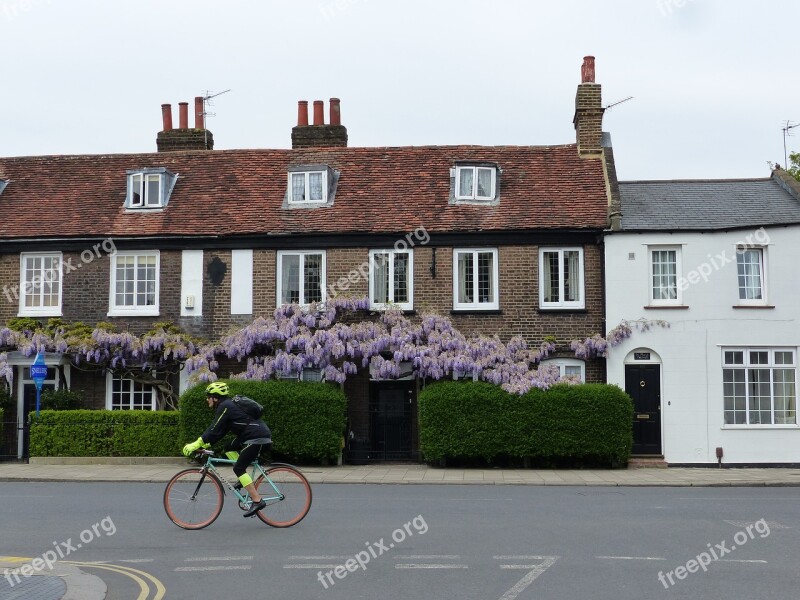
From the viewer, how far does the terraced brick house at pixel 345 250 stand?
24422 mm

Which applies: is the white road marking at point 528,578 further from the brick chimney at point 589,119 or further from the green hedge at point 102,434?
the brick chimney at point 589,119

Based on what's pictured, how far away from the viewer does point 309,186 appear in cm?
2619

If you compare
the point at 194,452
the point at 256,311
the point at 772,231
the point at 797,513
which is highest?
the point at 772,231

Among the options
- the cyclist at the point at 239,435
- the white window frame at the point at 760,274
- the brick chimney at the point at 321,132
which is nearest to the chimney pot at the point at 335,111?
the brick chimney at the point at 321,132

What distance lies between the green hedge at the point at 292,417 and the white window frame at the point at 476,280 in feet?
14.3

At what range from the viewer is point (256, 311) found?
24.8m

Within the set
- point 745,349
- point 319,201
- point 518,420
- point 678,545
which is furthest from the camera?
point 319,201

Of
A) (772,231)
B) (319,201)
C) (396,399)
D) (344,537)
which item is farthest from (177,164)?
(344,537)

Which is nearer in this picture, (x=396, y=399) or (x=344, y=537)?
(x=344, y=537)

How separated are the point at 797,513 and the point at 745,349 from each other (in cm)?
1031

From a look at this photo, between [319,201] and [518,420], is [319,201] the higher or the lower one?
the higher one

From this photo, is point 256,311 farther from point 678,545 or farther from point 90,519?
point 678,545

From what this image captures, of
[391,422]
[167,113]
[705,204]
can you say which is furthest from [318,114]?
[705,204]

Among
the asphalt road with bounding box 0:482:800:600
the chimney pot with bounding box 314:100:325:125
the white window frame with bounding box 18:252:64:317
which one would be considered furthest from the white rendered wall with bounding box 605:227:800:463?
the white window frame with bounding box 18:252:64:317
